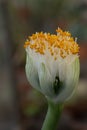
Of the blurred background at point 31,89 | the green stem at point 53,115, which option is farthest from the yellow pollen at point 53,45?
the blurred background at point 31,89

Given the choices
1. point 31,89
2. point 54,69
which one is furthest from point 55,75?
point 31,89

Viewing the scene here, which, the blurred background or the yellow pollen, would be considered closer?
the yellow pollen

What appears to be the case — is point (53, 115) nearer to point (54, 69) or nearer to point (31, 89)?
point (54, 69)

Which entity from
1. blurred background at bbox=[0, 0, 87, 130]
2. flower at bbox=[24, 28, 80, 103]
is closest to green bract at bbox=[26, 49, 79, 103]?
flower at bbox=[24, 28, 80, 103]

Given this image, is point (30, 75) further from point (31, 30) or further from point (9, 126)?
point (31, 30)

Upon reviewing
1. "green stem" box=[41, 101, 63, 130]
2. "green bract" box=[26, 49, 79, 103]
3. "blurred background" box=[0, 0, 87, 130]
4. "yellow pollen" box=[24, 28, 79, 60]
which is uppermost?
"blurred background" box=[0, 0, 87, 130]

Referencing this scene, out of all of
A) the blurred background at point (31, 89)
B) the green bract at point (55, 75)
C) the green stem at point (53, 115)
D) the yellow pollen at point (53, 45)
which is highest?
the blurred background at point (31, 89)

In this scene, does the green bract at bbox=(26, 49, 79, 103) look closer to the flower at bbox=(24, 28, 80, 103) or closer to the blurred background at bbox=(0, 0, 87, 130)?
the flower at bbox=(24, 28, 80, 103)

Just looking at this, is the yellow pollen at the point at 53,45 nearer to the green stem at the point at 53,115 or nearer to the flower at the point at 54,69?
the flower at the point at 54,69
